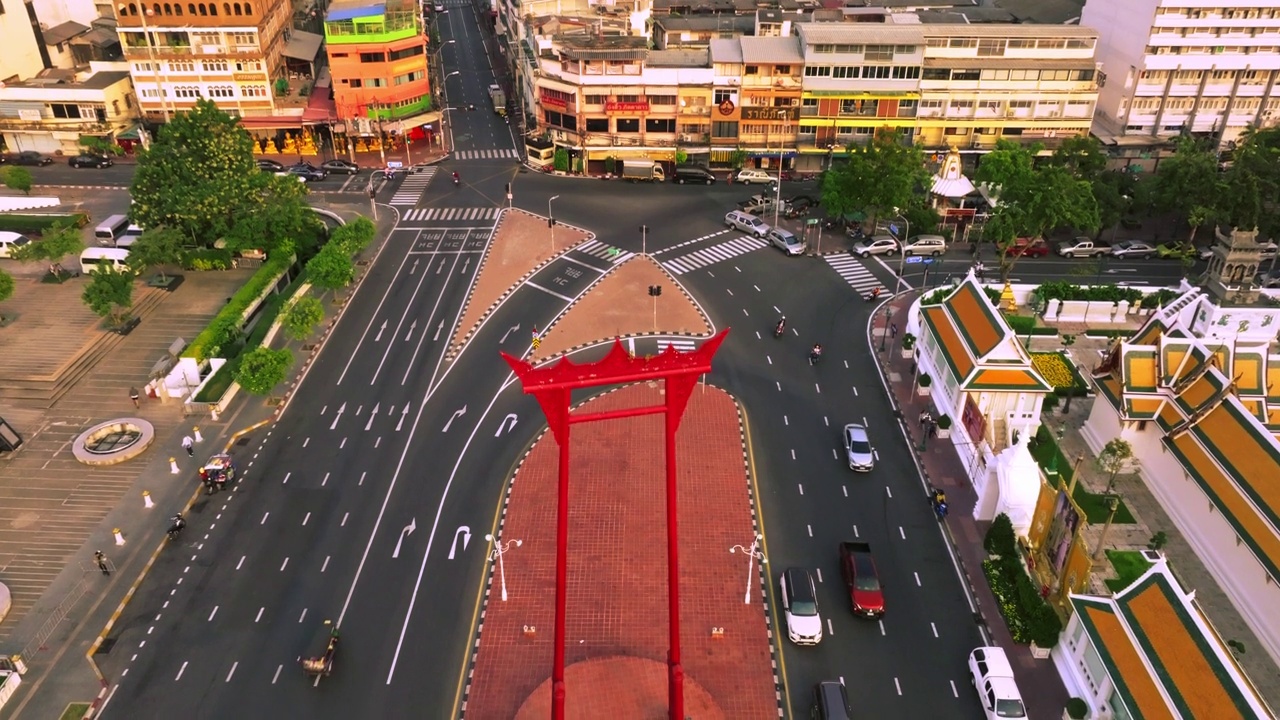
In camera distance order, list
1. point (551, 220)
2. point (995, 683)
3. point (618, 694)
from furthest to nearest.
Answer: point (551, 220) < point (618, 694) < point (995, 683)

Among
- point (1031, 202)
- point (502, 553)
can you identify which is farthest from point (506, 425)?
point (1031, 202)

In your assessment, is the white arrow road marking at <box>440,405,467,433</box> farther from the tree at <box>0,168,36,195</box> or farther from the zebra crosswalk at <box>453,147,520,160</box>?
the tree at <box>0,168,36,195</box>

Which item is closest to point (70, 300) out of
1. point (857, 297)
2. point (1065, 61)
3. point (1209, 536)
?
point (857, 297)

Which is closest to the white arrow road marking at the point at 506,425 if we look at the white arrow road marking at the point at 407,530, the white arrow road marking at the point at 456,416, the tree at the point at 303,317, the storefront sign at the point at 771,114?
the white arrow road marking at the point at 456,416

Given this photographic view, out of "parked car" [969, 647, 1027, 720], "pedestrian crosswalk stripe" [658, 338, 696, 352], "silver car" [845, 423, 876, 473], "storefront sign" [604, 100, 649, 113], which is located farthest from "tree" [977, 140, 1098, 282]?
"parked car" [969, 647, 1027, 720]

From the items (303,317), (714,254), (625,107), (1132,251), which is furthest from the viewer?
(625,107)

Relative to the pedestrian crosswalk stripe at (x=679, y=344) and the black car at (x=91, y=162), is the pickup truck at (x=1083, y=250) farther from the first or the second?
the black car at (x=91, y=162)

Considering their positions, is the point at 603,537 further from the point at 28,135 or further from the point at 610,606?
the point at 28,135

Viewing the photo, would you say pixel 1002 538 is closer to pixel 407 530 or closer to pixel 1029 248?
pixel 407 530
